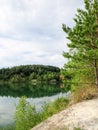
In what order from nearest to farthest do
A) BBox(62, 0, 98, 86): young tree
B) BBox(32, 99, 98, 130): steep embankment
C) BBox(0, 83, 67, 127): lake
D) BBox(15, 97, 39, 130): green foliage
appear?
BBox(32, 99, 98, 130): steep embankment
BBox(15, 97, 39, 130): green foliage
BBox(62, 0, 98, 86): young tree
BBox(0, 83, 67, 127): lake

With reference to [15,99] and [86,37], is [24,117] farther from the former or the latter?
[15,99]

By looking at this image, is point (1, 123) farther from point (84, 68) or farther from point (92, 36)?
point (92, 36)

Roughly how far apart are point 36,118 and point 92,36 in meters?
11.0

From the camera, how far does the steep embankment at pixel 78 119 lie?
1293cm

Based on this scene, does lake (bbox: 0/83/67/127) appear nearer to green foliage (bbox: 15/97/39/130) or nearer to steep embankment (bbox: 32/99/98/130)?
green foliage (bbox: 15/97/39/130)

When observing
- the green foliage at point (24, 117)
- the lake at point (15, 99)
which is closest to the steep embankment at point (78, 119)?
the green foliage at point (24, 117)

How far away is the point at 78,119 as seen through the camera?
45.0ft

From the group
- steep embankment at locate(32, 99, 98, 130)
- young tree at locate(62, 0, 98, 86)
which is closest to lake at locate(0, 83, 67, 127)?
young tree at locate(62, 0, 98, 86)

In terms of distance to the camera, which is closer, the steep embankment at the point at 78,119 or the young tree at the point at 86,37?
the steep embankment at the point at 78,119

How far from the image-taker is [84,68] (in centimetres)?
3144

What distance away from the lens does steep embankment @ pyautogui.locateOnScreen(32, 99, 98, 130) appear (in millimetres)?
12930

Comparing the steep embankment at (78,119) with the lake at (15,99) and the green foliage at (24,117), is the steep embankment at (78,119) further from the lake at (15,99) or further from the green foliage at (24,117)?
the lake at (15,99)

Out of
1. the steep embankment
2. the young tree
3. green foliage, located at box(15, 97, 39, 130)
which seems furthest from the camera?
the young tree

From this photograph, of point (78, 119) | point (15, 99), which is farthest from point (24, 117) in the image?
point (15, 99)
